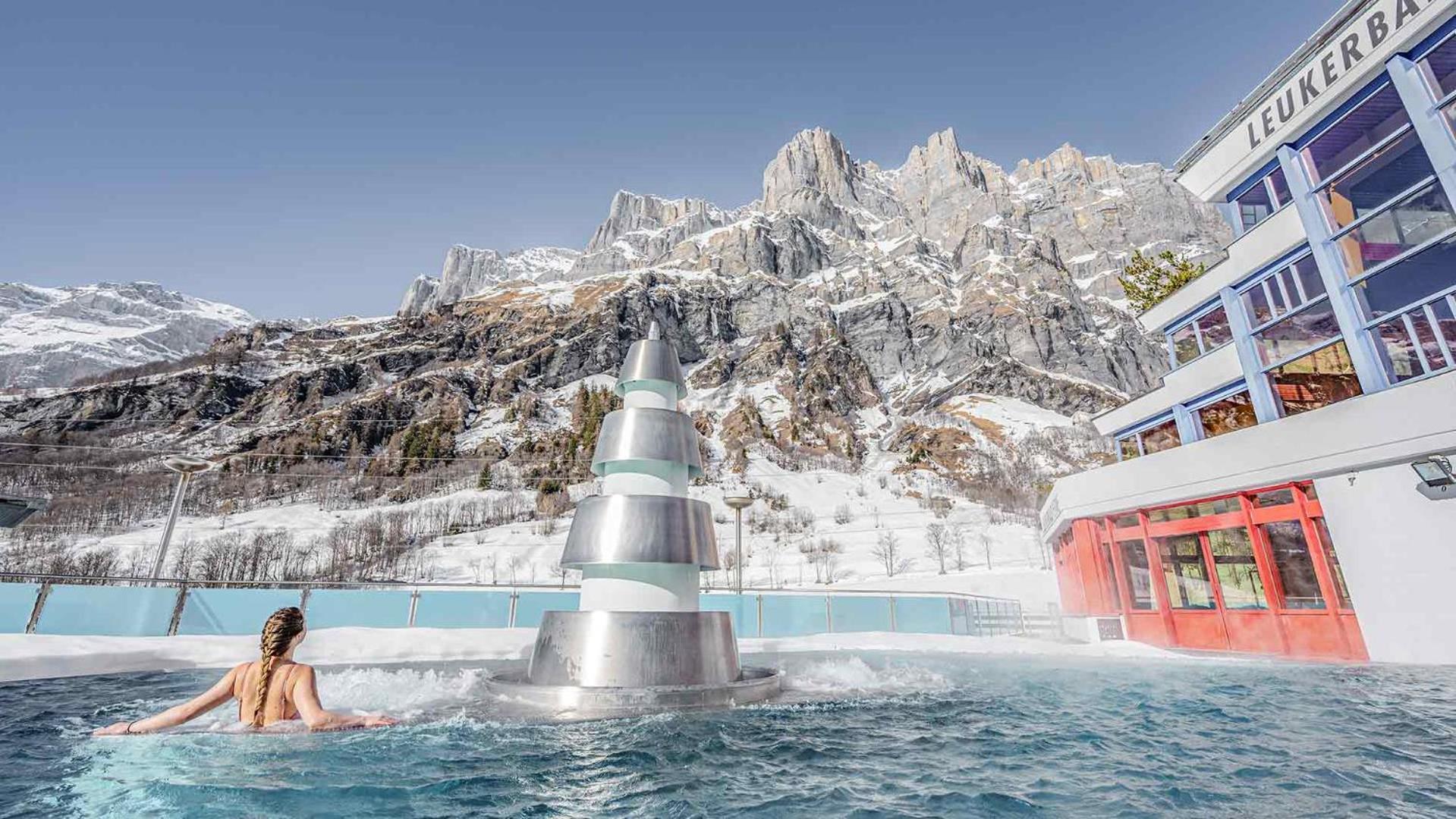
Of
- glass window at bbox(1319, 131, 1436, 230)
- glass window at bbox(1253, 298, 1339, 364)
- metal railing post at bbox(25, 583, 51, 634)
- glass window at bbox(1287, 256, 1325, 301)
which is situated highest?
glass window at bbox(1319, 131, 1436, 230)

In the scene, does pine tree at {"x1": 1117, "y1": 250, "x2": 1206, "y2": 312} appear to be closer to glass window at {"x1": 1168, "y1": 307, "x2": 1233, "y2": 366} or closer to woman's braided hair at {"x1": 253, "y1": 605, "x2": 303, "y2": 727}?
glass window at {"x1": 1168, "y1": 307, "x2": 1233, "y2": 366}

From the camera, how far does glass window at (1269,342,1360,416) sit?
1410cm

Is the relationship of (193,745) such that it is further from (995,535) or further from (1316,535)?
(995,535)

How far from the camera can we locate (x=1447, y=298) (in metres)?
12.1

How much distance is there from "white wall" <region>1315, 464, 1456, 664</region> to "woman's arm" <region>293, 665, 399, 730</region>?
17201 mm

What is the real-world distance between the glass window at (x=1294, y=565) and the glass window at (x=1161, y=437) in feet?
20.0

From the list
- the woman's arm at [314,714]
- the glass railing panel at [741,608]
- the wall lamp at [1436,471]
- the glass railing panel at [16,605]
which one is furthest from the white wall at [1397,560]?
the glass railing panel at [16,605]

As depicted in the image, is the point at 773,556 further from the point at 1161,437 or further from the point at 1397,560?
the point at 1397,560

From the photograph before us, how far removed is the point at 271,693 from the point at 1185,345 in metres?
24.8

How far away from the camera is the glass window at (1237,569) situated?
51.3ft

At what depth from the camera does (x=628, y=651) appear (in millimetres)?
9695

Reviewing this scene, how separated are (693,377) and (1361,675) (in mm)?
172404

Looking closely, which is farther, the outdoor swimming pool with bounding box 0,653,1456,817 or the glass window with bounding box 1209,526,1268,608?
the glass window with bounding box 1209,526,1268,608

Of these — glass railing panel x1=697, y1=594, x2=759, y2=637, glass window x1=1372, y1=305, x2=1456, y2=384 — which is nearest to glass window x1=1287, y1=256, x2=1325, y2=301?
glass window x1=1372, y1=305, x2=1456, y2=384
